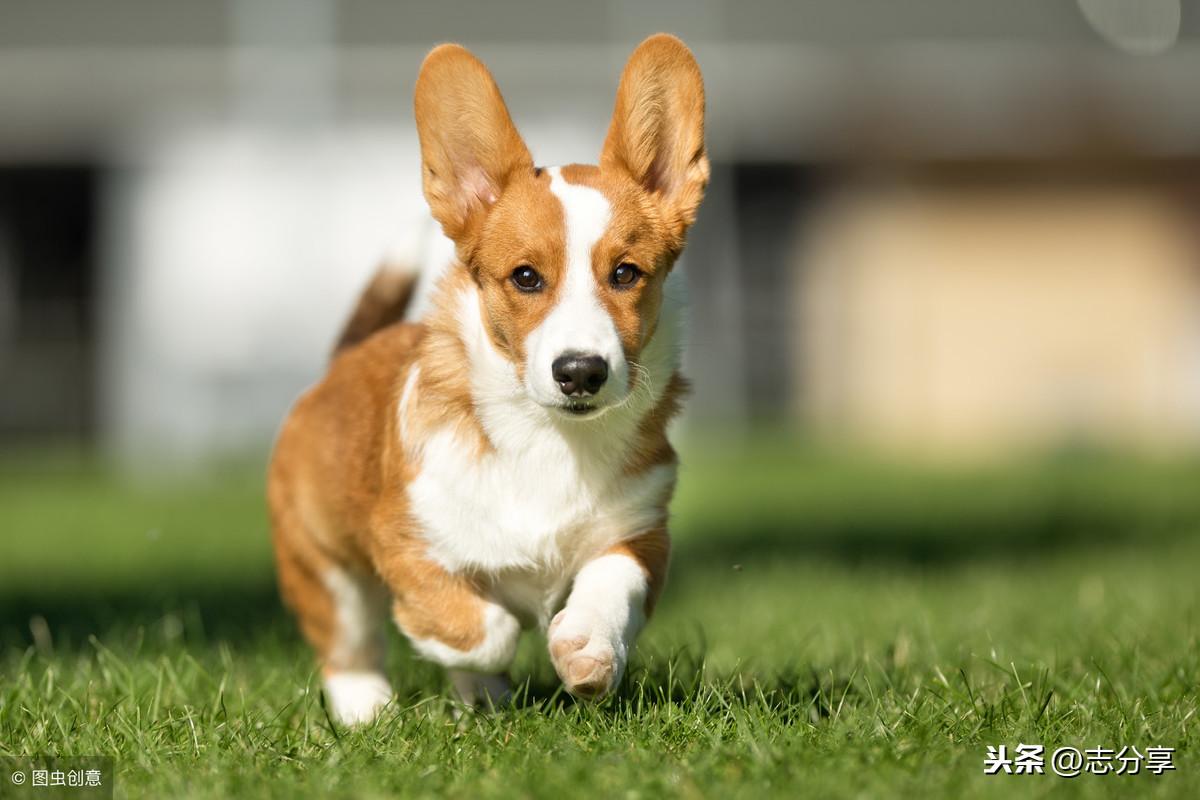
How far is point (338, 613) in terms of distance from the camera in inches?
164

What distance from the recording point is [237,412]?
1479 centimetres

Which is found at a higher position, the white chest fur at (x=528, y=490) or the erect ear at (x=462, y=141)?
the erect ear at (x=462, y=141)

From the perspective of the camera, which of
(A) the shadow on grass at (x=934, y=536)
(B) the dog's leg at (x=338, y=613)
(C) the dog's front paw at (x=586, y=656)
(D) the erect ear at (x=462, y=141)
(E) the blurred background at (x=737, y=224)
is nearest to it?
(C) the dog's front paw at (x=586, y=656)

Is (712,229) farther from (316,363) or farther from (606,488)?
(606,488)

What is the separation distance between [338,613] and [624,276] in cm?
138

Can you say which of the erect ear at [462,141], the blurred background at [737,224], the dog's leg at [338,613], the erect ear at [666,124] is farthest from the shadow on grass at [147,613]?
the blurred background at [737,224]

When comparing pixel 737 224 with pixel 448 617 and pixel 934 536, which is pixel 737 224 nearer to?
pixel 934 536

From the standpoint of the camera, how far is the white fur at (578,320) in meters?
3.22

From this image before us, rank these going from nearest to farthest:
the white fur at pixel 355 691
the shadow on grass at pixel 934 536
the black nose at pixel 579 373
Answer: the black nose at pixel 579 373 < the white fur at pixel 355 691 < the shadow on grass at pixel 934 536

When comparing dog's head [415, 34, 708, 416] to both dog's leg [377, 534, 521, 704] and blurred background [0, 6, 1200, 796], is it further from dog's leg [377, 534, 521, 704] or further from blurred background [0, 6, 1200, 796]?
blurred background [0, 6, 1200, 796]

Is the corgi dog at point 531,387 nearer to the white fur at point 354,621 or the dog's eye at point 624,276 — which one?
the dog's eye at point 624,276

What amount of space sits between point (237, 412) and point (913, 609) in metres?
10.6

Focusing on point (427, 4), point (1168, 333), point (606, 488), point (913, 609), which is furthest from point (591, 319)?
point (1168, 333)

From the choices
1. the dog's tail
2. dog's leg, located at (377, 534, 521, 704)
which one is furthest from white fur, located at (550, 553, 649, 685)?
the dog's tail
